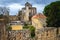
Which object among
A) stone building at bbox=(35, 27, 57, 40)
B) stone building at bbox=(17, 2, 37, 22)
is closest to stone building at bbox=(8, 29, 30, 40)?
stone building at bbox=(35, 27, 57, 40)

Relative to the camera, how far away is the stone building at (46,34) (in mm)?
19156

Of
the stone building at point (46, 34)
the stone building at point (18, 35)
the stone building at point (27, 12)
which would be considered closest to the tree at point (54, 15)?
the stone building at point (46, 34)

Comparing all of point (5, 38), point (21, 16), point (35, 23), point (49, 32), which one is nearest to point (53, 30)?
point (49, 32)

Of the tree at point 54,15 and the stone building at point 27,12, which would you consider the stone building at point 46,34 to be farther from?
the stone building at point 27,12

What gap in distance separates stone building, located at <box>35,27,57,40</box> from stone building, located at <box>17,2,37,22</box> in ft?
67.3

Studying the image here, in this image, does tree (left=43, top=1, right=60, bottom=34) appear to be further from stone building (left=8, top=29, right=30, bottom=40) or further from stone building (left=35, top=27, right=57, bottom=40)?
stone building (left=8, top=29, right=30, bottom=40)

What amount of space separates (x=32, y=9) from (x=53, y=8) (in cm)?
1944

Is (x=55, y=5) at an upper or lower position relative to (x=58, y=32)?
upper

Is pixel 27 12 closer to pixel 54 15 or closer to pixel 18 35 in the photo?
pixel 54 15

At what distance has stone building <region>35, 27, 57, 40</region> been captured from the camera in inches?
754

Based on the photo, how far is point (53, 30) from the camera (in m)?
19.3

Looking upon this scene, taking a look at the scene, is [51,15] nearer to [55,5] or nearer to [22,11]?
[55,5]

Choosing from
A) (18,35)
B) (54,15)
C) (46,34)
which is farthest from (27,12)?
(18,35)

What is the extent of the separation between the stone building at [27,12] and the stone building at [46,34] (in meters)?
20.5
